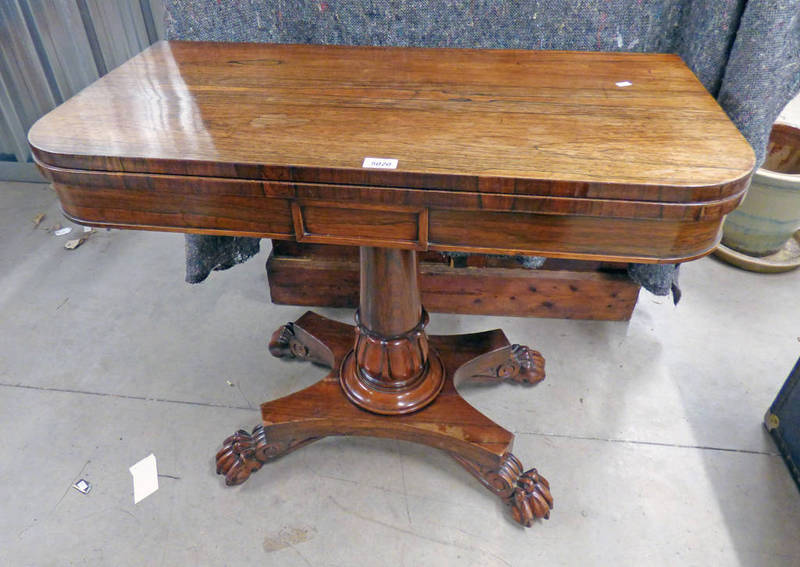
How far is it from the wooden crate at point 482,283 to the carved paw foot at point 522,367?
210 mm

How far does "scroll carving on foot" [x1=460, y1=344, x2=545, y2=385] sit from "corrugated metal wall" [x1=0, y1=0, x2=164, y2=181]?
1.48 m

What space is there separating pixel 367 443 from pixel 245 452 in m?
0.26

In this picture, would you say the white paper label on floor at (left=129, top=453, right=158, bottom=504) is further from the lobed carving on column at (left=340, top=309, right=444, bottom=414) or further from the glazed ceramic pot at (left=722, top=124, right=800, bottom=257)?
the glazed ceramic pot at (left=722, top=124, right=800, bottom=257)

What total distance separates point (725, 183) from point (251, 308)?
1286mm

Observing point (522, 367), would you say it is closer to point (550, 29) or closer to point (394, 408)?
point (394, 408)

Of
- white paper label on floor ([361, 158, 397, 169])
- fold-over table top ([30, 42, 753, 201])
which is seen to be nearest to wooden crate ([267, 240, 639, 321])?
fold-over table top ([30, 42, 753, 201])

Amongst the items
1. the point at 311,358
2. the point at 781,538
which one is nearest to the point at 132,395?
the point at 311,358

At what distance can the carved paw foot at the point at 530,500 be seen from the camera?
1.10 metres

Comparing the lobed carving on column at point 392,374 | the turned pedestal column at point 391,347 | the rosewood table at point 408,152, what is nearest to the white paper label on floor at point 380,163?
the rosewood table at point 408,152

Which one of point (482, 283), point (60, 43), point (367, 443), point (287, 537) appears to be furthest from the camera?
point (60, 43)

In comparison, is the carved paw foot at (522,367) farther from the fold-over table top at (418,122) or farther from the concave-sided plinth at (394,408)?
the fold-over table top at (418,122)

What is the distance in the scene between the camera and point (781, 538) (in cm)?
110

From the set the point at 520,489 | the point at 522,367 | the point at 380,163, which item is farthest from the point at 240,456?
the point at 380,163

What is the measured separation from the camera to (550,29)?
44.8 inches
